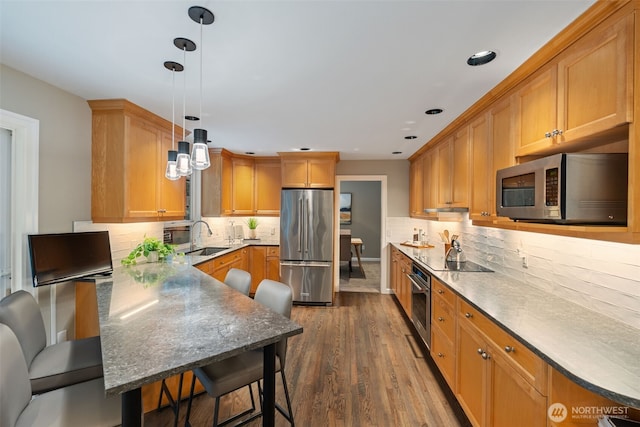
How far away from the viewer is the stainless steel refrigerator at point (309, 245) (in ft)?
14.2

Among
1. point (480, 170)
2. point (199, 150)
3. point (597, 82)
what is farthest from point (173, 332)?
point (480, 170)

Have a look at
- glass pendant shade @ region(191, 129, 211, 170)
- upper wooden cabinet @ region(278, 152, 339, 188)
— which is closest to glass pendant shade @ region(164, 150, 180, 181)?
glass pendant shade @ region(191, 129, 211, 170)

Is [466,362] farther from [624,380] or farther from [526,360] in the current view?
[624,380]

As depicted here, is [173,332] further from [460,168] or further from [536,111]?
[460,168]

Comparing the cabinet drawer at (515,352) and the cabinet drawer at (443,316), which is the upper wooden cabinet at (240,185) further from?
the cabinet drawer at (515,352)

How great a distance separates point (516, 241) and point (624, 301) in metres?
0.95

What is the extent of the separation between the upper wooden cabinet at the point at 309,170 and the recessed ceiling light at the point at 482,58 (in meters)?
2.75

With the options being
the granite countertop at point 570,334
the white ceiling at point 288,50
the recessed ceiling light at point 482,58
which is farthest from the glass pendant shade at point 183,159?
the granite countertop at point 570,334

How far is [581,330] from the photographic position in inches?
52.4

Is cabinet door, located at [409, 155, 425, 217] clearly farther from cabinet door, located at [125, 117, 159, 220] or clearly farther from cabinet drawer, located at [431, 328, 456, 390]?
cabinet door, located at [125, 117, 159, 220]

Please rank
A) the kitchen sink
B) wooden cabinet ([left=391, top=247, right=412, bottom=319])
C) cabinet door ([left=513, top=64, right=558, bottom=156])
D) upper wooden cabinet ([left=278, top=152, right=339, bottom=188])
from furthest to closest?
upper wooden cabinet ([left=278, top=152, right=339, bottom=188])
the kitchen sink
wooden cabinet ([left=391, top=247, right=412, bottom=319])
cabinet door ([left=513, top=64, right=558, bottom=156])

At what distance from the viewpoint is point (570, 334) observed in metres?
1.29

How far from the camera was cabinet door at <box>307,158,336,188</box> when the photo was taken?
4434 millimetres

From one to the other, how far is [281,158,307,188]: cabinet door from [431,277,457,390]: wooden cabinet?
2611mm
